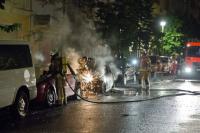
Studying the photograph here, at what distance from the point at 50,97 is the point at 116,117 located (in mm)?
3500

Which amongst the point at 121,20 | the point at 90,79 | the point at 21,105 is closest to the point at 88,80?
the point at 90,79

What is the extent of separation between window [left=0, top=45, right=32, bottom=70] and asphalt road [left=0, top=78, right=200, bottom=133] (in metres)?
1.45

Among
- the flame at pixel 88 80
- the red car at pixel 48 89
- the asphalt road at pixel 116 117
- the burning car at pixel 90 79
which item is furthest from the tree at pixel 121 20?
the red car at pixel 48 89

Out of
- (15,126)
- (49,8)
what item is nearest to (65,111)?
(15,126)

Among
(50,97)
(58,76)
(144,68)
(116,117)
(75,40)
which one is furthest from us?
(75,40)

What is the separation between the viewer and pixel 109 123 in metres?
12.9

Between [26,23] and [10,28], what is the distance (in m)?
12.6

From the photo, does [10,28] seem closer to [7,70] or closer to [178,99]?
[7,70]

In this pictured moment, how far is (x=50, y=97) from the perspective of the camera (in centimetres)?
1686

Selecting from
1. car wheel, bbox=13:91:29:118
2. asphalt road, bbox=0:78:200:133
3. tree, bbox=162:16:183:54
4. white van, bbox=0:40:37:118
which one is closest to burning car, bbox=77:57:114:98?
asphalt road, bbox=0:78:200:133

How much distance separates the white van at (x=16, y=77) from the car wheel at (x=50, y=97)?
1.45m

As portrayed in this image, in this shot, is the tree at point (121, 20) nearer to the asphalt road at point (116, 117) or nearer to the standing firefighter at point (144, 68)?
the standing firefighter at point (144, 68)

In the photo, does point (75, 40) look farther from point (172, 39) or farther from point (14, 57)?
point (172, 39)

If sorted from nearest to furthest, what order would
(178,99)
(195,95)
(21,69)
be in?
(21,69), (178,99), (195,95)
